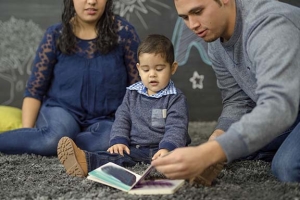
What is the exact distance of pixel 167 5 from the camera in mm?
3225

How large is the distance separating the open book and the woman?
743 mm

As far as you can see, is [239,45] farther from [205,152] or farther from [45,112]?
[45,112]

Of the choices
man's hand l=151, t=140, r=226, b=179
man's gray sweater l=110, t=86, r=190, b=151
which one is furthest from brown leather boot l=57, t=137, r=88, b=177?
man's hand l=151, t=140, r=226, b=179

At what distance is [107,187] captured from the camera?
5.54 ft

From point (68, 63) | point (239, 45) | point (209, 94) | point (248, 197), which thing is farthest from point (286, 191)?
point (209, 94)

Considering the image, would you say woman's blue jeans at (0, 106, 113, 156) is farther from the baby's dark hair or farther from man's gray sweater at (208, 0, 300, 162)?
man's gray sweater at (208, 0, 300, 162)

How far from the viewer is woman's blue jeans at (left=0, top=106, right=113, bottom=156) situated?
92.3 inches

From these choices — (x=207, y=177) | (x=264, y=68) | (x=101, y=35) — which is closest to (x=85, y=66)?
(x=101, y=35)

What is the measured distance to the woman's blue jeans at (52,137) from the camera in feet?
7.69

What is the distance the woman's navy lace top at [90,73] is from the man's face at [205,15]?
838 mm

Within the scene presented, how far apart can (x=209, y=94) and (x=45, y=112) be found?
114 cm

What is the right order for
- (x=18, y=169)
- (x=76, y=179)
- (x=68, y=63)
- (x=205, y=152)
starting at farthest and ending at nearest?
1. (x=68, y=63)
2. (x=18, y=169)
3. (x=76, y=179)
4. (x=205, y=152)

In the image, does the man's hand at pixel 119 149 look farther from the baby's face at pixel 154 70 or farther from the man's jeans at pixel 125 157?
the baby's face at pixel 154 70

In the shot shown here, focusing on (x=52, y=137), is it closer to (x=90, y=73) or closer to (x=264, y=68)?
(x=90, y=73)
